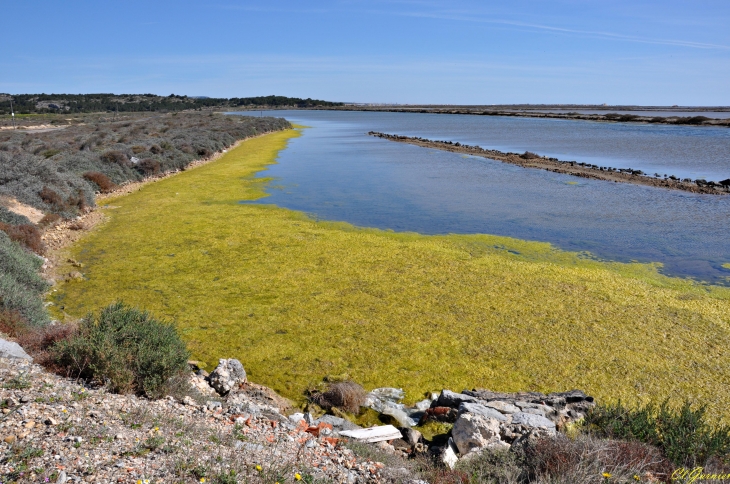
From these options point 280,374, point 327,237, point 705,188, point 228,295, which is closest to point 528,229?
point 327,237

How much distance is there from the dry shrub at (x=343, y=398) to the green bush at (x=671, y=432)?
255cm

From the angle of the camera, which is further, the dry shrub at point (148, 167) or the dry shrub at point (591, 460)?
the dry shrub at point (148, 167)

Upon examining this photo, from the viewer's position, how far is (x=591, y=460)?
411cm

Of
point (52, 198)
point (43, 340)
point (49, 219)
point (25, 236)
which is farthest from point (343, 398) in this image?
point (52, 198)

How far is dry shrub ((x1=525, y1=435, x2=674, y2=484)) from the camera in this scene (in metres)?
3.92

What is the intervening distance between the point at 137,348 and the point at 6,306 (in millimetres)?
2683

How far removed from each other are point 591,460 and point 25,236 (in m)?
11.9

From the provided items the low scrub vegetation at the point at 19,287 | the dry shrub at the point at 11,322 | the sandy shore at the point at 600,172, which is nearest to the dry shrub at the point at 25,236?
the low scrub vegetation at the point at 19,287

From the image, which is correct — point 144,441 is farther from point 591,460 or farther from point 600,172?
point 600,172

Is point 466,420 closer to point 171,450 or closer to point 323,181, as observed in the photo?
point 171,450

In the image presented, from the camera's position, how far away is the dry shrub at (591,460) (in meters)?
3.92

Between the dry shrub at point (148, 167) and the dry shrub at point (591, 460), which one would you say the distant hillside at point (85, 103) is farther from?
the dry shrub at point (591, 460)

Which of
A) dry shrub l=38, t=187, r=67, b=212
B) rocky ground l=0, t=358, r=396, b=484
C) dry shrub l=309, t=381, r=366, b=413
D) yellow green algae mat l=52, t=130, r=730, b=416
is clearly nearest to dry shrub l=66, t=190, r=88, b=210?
dry shrub l=38, t=187, r=67, b=212

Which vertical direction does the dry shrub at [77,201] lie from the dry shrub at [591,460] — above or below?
above
